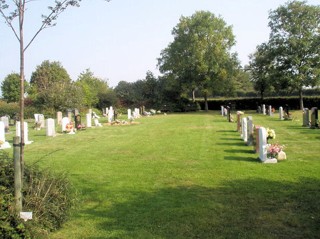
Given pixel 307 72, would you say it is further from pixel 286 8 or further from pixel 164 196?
pixel 164 196

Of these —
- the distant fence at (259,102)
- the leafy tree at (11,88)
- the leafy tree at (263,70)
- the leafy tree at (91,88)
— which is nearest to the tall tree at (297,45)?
the leafy tree at (263,70)

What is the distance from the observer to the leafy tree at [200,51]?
2077 inches

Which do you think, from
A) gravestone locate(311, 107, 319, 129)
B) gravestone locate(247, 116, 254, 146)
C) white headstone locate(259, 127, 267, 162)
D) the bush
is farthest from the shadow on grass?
gravestone locate(311, 107, 319, 129)

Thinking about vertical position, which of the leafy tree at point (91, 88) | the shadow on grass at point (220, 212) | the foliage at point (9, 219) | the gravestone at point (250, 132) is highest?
the leafy tree at point (91, 88)

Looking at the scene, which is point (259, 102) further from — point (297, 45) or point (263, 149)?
point (263, 149)

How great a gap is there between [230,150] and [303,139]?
486 cm

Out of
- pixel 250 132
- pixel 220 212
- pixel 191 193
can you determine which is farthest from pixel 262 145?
pixel 220 212

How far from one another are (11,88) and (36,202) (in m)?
82.4

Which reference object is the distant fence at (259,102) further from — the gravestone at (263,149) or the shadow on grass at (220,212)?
the shadow on grass at (220,212)

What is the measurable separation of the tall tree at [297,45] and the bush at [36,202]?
42.8m

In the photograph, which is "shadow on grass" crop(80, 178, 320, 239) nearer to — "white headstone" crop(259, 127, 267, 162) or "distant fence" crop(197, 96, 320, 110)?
"white headstone" crop(259, 127, 267, 162)

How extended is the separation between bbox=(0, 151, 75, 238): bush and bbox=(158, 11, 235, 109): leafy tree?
46917 millimetres

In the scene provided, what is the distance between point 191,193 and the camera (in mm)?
7906

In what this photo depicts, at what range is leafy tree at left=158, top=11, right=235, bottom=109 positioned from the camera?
2077 inches
